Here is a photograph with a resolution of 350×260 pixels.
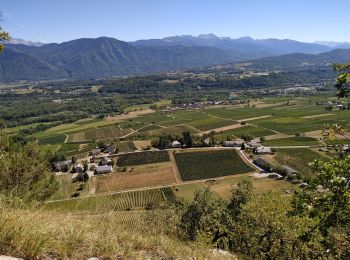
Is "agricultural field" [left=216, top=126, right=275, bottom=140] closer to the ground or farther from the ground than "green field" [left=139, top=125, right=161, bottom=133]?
farther from the ground

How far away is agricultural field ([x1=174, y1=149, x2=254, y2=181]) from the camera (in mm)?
59875

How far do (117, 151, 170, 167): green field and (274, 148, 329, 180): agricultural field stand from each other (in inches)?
880

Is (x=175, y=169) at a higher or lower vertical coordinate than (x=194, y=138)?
lower

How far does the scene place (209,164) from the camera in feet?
214

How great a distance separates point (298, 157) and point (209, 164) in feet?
55.2

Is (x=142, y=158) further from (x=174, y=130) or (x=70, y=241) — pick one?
(x=70, y=241)

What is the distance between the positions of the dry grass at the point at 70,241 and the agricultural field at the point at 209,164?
2025 inches

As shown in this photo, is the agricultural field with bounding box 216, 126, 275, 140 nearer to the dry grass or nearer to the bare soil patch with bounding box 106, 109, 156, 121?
the bare soil patch with bounding box 106, 109, 156, 121

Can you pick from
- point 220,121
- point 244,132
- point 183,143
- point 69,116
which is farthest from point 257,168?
point 69,116

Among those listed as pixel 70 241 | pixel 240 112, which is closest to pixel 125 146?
pixel 240 112

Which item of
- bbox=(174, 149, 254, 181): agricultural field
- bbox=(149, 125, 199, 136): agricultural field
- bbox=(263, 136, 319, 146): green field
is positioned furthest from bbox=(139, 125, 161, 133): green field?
bbox=(263, 136, 319, 146): green field

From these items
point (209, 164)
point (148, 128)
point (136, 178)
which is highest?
point (209, 164)

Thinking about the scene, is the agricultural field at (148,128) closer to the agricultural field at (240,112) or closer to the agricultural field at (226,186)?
the agricultural field at (240,112)

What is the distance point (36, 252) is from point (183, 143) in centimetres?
7618
